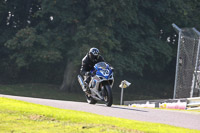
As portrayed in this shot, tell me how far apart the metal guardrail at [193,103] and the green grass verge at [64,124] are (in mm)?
7084

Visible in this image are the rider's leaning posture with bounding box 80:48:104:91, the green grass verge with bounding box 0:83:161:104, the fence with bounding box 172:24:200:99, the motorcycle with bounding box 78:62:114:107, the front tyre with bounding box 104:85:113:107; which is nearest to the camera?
the front tyre with bounding box 104:85:113:107

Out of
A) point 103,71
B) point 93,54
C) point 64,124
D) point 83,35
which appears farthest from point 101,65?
point 83,35

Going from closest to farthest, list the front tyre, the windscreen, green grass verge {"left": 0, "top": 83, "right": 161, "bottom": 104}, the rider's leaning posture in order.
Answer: the front tyre → the windscreen → the rider's leaning posture → green grass verge {"left": 0, "top": 83, "right": 161, "bottom": 104}

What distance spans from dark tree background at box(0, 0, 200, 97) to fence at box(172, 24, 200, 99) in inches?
518

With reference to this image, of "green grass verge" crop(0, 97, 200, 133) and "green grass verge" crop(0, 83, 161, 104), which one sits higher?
"green grass verge" crop(0, 83, 161, 104)

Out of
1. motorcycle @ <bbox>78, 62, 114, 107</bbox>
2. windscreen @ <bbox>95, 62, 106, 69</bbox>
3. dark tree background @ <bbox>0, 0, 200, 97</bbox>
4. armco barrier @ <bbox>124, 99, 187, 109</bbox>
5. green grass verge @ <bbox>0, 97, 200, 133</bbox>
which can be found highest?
dark tree background @ <bbox>0, 0, 200, 97</bbox>

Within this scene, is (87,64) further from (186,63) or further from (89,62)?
(186,63)

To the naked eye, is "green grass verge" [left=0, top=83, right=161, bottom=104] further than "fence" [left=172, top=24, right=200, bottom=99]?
Yes

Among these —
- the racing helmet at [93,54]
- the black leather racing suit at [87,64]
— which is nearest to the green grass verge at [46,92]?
the black leather racing suit at [87,64]

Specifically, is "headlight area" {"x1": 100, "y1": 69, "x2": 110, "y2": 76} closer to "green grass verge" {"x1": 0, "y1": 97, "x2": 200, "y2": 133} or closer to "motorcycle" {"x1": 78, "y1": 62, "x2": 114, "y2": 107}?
"motorcycle" {"x1": 78, "y1": 62, "x2": 114, "y2": 107}

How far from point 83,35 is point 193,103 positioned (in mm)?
16128

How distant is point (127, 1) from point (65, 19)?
189 inches

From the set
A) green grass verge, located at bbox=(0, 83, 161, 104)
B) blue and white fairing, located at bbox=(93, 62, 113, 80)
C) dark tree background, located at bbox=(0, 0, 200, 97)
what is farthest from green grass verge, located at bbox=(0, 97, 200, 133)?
green grass verge, located at bbox=(0, 83, 161, 104)

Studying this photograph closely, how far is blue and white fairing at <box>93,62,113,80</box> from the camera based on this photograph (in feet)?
44.5
